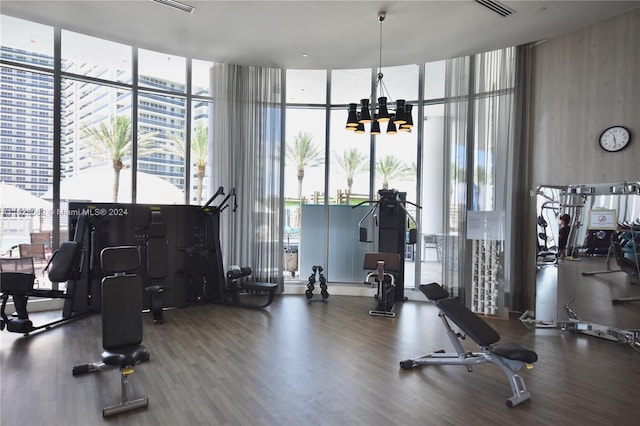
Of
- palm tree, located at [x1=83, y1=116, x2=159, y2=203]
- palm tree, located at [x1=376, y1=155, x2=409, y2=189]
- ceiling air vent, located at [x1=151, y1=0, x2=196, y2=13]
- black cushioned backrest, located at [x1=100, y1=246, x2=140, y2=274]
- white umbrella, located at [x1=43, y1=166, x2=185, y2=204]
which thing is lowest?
black cushioned backrest, located at [x1=100, y1=246, x2=140, y2=274]

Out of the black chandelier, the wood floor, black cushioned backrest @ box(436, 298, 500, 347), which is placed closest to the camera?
the wood floor

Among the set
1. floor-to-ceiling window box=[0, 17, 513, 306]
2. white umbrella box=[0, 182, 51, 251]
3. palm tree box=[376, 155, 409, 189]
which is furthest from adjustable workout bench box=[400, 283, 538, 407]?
white umbrella box=[0, 182, 51, 251]

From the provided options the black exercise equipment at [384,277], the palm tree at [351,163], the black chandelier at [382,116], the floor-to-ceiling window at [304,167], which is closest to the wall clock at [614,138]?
the black chandelier at [382,116]

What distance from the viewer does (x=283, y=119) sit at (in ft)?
23.8

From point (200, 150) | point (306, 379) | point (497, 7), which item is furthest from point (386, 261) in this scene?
point (200, 150)

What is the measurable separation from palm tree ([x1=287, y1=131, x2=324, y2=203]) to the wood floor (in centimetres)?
331

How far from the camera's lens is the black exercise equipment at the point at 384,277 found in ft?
19.3

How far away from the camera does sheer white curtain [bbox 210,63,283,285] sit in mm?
6953

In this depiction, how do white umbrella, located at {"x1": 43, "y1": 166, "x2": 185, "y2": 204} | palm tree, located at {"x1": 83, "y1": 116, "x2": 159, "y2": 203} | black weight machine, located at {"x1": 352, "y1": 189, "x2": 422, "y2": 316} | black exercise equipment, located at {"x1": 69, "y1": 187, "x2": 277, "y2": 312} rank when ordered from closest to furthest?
black exercise equipment, located at {"x1": 69, "y1": 187, "x2": 277, "y2": 312} < white umbrella, located at {"x1": 43, "y1": 166, "x2": 185, "y2": 204} < palm tree, located at {"x1": 83, "y1": 116, "x2": 159, "y2": 203} < black weight machine, located at {"x1": 352, "y1": 189, "x2": 422, "y2": 316}

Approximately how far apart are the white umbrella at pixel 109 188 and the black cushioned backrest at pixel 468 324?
5.03 meters

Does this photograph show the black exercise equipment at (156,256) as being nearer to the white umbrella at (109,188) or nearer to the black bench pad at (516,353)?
the white umbrella at (109,188)

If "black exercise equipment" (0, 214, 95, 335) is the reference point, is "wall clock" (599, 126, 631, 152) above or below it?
above

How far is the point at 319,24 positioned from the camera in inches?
206

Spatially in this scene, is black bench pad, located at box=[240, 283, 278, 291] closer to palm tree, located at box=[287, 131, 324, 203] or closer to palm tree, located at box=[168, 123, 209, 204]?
palm tree, located at box=[168, 123, 209, 204]
